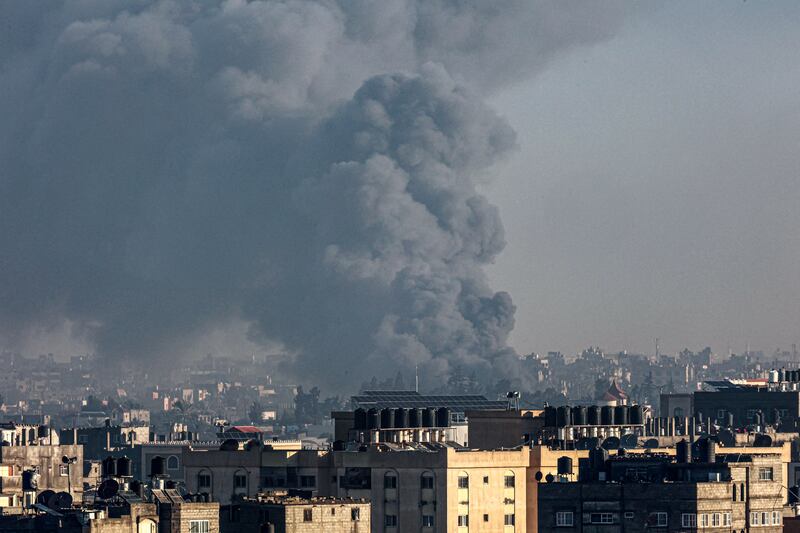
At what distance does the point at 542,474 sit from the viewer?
13000cm

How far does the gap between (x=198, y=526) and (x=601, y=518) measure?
19.2 m

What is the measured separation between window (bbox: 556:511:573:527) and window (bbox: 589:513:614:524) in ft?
4.44

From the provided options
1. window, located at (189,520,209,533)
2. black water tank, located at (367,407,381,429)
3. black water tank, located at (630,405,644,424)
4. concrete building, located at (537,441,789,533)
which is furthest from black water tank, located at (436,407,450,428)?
window, located at (189,520,209,533)

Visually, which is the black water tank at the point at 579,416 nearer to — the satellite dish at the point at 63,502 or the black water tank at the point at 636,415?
the black water tank at the point at 636,415

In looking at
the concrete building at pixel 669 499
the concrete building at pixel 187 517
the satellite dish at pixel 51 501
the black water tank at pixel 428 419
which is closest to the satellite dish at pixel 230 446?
the satellite dish at pixel 51 501

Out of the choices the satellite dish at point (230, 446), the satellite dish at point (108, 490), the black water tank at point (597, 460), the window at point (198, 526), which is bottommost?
the window at point (198, 526)

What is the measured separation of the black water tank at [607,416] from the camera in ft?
504

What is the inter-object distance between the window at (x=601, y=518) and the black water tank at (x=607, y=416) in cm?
4064

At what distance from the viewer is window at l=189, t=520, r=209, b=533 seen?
99.2 m

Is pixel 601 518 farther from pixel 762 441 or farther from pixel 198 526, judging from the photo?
pixel 762 441

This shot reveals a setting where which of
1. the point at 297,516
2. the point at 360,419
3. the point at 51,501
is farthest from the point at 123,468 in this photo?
the point at 360,419

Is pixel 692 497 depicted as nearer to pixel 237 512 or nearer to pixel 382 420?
pixel 237 512

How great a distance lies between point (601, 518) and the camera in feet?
368

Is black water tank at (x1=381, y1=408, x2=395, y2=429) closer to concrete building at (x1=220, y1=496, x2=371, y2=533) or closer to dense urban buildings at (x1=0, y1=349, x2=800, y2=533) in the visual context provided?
dense urban buildings at (x1=0, y1=349, x2=800, y2=533)
